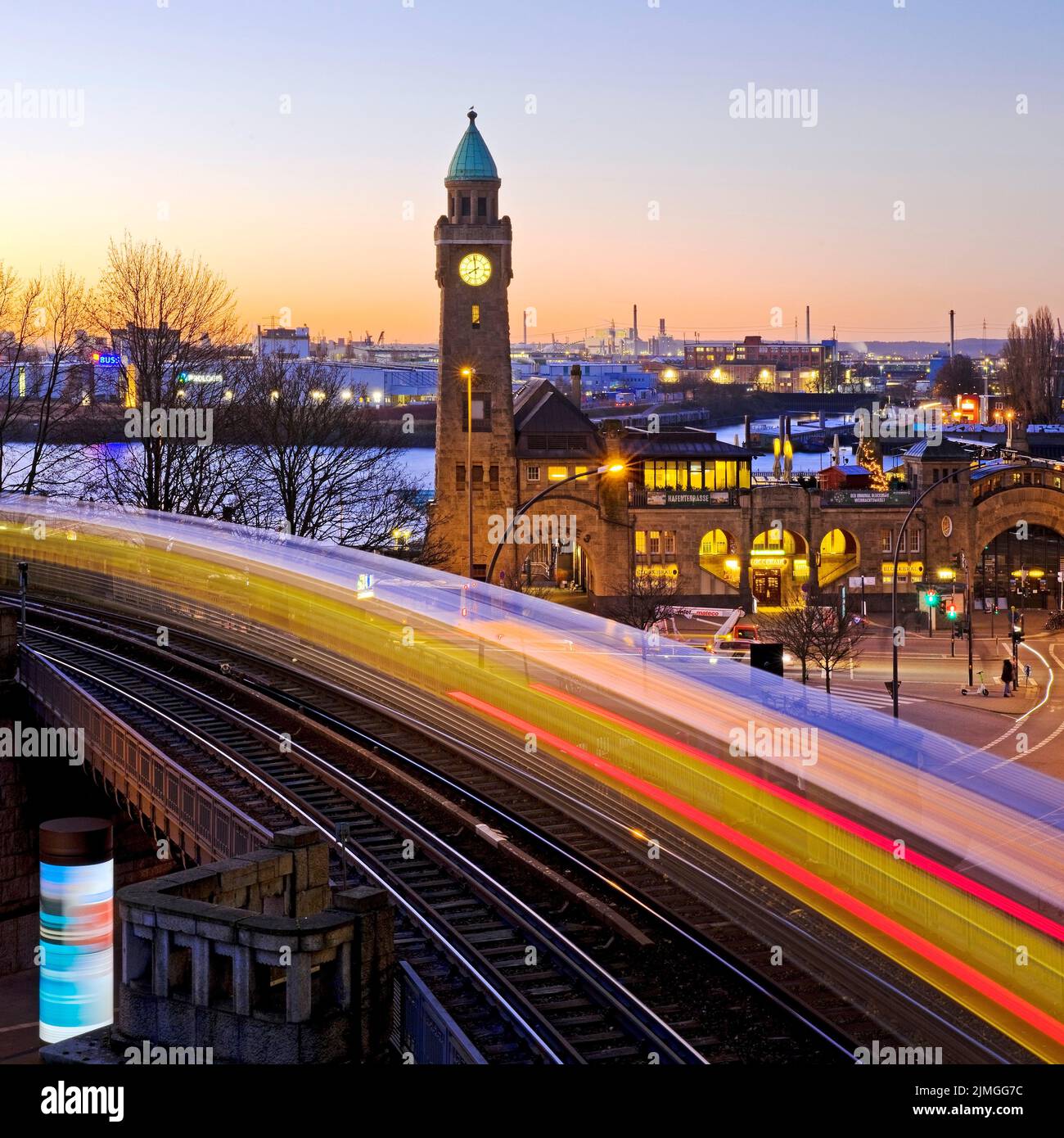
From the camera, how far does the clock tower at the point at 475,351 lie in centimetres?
6431

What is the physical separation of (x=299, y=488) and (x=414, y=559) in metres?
5.12

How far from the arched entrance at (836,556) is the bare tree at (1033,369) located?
63.3 meters

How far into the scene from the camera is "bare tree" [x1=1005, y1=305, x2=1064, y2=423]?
127 m

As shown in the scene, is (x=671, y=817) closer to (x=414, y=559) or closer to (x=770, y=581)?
(x=414, y=559)

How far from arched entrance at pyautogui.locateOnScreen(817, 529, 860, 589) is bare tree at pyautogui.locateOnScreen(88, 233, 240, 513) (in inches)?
1100

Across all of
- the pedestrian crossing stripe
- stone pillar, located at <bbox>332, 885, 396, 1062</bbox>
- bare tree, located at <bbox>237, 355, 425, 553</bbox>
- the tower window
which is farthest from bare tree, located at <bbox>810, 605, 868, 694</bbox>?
stone pillar, located at <bbox>332, 885, 396, 1062</bbox>

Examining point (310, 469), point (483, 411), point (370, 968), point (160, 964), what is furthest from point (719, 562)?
point (160, 964)

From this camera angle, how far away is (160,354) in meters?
48.7

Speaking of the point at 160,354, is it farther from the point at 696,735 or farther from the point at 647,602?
the point at 696,735

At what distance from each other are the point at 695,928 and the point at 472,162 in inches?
2110

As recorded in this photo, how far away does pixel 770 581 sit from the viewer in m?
65.9

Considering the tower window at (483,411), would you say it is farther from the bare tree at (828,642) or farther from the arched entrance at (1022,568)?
the arched entrance at (1022,568)

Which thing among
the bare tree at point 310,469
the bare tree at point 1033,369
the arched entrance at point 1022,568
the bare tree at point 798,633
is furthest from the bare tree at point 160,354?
the bare tree at point 1033,369
